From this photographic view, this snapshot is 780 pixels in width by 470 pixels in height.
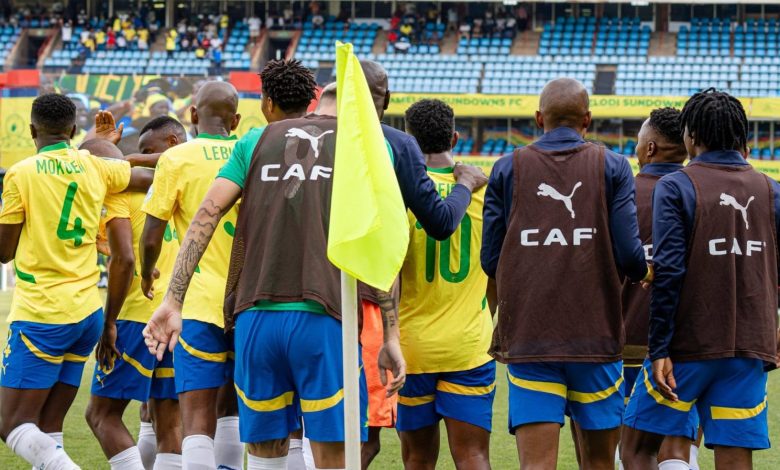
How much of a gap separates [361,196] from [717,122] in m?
1.81

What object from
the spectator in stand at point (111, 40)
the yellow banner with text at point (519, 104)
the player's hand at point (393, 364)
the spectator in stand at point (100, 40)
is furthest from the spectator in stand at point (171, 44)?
the player's hand at point (393, 364)

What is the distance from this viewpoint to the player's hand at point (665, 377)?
183 inches

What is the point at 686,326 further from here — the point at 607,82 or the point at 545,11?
the point at 545,11

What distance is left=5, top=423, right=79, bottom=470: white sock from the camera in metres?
5.64

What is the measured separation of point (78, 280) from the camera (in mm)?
5902

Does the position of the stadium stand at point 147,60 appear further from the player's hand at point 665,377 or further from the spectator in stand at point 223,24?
the player's hand at point 665,377

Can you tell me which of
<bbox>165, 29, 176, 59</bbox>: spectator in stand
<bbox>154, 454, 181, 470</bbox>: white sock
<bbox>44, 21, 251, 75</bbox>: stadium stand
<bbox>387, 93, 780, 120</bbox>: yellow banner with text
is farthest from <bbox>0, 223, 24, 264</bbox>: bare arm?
<bbox>165, 29, 176, 59</bbox>: spectator in stand

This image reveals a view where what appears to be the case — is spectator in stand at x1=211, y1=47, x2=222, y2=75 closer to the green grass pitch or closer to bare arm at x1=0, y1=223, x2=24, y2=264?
the green grass pitch

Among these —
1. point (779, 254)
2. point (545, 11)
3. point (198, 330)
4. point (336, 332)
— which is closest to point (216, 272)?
point (198, 330)

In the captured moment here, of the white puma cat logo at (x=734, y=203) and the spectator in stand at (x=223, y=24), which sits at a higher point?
the spectator in stand at (x=223, y=24)

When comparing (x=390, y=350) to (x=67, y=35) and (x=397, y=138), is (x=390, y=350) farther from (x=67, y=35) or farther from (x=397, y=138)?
(x=67, y=35)

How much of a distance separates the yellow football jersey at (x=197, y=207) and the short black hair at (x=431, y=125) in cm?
92

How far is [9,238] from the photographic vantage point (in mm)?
5793

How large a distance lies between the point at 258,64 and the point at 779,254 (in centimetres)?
3324
